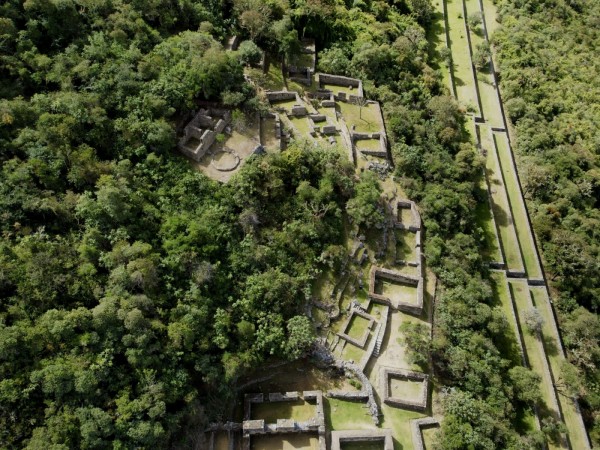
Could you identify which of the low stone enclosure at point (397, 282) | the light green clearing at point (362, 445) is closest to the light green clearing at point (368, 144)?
the low stone enclosure at point (397, 282)

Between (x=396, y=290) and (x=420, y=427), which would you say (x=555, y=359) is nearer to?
(x=396, y=290)

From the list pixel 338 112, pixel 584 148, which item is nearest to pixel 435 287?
pixel 338 112

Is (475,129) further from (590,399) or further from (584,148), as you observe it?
(590,399)

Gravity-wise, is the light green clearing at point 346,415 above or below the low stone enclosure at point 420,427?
above

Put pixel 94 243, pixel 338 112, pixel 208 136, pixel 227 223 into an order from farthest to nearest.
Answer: pixel 338 112 → pixel 208 136 → pixel 227 223 → pixel 94 243

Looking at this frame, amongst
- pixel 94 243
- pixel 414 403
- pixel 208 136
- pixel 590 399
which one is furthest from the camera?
pixel 590 399

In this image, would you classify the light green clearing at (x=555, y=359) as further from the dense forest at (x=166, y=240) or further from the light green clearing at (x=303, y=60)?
the light green clearing at (x=303, y=60)

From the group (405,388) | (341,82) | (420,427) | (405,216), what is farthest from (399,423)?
(341,82)
